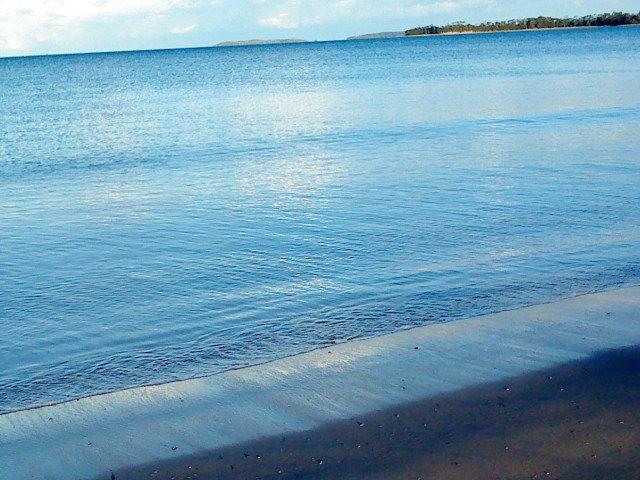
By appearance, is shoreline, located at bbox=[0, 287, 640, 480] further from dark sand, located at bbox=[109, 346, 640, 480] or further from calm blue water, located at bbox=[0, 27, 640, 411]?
calm blue water, located at bbox=[0, 27, 640, 411]

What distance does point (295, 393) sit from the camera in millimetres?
5875

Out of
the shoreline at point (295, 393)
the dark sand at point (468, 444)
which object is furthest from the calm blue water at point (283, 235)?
the dark sand at point (468, 444)

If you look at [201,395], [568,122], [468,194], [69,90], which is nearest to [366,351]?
[201,395]

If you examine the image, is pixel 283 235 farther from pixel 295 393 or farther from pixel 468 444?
pixel 468 444

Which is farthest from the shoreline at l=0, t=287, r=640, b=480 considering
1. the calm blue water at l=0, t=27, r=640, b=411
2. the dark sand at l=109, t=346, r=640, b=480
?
the calm blue water at l=0, t=27, r=640, b=411

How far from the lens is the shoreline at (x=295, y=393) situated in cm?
512

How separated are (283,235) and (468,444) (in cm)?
661

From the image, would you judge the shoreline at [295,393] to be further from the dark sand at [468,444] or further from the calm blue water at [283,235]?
the calm blue water at [283,235]

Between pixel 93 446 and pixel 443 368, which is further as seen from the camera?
pixel 443 368

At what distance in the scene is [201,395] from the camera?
594cm

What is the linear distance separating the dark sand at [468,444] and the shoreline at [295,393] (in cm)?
17

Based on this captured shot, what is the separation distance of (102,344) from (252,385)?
Result: 6.53 feet

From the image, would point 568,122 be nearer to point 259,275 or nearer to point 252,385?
point 259,275

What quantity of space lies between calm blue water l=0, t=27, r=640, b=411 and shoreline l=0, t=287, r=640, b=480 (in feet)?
1.18
